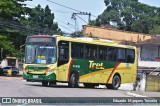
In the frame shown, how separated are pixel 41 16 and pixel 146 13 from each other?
30131 mm

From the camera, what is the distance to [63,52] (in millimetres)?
29766

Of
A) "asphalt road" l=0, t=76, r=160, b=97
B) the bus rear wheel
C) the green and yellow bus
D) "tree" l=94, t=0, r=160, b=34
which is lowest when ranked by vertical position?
the bus rear wheel

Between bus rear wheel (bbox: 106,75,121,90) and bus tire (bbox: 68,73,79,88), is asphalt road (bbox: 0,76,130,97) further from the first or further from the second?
bus rear wheel (bbox: 106,75,121,90)

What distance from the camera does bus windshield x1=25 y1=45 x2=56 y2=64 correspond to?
96.2 feet

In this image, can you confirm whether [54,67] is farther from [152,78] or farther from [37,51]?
[152,78]

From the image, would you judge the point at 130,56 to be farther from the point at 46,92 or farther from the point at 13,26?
the point at 13,26

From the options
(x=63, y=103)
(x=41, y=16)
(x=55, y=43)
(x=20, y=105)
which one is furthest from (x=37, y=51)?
(x=41, y=16)

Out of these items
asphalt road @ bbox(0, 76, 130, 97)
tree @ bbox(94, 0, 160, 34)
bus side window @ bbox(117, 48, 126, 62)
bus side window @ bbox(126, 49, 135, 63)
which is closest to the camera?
asphalt road @ bbox(0, 76, 130, 97)

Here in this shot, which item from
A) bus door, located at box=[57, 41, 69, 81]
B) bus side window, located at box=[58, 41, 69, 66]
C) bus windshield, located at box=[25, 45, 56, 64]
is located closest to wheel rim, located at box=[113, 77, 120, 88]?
bus door, located at box=[57, 41, 69, 81]

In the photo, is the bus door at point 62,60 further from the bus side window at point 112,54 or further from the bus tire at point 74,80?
the bus side window at point 112,54

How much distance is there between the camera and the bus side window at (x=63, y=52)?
96.8 feet

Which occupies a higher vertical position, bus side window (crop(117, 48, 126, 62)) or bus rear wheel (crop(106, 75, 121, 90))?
bus side window (crop(117, 48, 126, 62))

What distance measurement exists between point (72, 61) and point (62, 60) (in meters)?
0.87

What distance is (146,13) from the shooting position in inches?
5012
